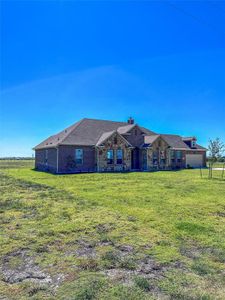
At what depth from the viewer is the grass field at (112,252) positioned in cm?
339

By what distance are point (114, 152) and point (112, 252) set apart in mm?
22207

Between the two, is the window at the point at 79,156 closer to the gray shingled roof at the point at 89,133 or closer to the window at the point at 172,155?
the gray shingled roof at the point at 89,133

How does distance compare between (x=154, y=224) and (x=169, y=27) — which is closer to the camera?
(x=154, y=224)

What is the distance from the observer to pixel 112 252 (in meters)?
4.66

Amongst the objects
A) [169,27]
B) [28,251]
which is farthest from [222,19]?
[28,251]

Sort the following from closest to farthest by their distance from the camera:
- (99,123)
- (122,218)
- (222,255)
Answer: (222,255)
(122,218)
(99,123)

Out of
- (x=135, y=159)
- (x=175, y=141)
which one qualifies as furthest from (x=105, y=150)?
(x=175, y=141)

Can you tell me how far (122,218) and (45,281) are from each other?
3.70m

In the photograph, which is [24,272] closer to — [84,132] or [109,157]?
[109,157]

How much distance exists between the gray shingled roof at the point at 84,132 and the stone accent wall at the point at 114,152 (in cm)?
131

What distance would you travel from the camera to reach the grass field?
339 centimetres

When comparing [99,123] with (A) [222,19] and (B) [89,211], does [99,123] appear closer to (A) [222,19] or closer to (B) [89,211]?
(A) [222,19]

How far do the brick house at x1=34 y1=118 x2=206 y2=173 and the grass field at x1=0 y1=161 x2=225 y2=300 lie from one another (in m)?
16.4

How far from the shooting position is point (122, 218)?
23.1 feet
